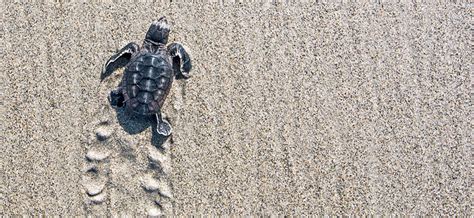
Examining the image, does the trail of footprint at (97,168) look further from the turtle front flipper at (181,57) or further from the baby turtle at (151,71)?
the turtle front flipper at (181,57)

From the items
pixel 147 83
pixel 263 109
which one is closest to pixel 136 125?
pixel 147 83

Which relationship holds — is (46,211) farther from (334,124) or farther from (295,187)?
(334,124)

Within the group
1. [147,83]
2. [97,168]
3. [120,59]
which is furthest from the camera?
[120,59]

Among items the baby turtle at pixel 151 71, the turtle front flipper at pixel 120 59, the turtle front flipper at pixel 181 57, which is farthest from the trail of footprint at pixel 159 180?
the turtle front flipper at pixel 120 59

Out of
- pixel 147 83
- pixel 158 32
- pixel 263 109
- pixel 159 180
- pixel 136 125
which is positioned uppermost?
pixel 158 32

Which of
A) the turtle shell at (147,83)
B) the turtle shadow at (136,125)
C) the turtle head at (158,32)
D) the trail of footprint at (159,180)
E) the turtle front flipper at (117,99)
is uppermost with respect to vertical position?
the turtle head at (158,32)

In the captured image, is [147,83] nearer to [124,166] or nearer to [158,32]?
[158,32]
